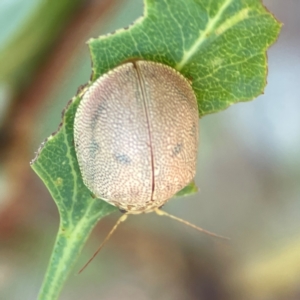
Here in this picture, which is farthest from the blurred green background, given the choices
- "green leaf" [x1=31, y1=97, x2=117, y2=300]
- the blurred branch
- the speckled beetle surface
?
the speckled beetle surface

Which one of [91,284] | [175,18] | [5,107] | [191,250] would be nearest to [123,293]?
[91,284]

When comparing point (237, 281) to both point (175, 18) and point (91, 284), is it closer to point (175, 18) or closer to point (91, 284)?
point (91, 284)

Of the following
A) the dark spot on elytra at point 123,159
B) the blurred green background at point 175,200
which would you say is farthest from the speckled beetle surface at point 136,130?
the blurred green background at point 175,200

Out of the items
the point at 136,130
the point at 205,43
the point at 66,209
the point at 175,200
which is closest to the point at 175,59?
the point at 205,43

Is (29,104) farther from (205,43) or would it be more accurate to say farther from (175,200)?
(205,43)

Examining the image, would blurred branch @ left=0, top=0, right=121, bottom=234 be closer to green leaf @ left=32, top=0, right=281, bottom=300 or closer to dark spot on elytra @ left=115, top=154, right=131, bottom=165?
green leaf @ left=32, top=0, right=281, bottom=300

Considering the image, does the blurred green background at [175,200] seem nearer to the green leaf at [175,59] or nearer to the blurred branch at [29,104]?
the blurred branch at [29,104]
